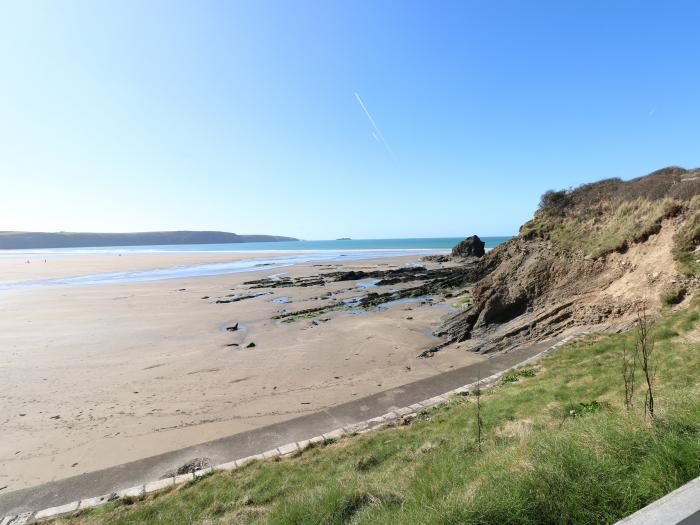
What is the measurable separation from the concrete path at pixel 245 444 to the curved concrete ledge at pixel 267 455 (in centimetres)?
31

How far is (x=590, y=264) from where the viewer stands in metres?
15.8

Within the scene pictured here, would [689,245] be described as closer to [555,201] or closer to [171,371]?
[555,201]

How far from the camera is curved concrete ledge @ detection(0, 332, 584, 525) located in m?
6.75

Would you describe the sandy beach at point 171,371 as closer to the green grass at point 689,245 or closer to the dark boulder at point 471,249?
the green grass at point 689,245

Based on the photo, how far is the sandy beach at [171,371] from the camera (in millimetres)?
9844

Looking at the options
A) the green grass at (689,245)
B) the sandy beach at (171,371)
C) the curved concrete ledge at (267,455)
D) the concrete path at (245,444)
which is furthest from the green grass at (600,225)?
the sandy beach at (171,371)

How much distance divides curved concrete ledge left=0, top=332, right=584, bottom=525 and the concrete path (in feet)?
1.01

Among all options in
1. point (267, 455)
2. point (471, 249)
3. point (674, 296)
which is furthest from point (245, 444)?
point (471, 249)

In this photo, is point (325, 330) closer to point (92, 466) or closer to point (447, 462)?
point (92, 466)

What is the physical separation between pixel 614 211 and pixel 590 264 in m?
3.24

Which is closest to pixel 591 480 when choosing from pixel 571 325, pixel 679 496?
pixel 679 496

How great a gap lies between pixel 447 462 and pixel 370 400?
20.1 ft

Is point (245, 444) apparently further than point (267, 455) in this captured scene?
Yes

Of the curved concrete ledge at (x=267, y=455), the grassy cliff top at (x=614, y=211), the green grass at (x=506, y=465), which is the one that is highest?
the grassy cliff top at (x=614, y=211)
